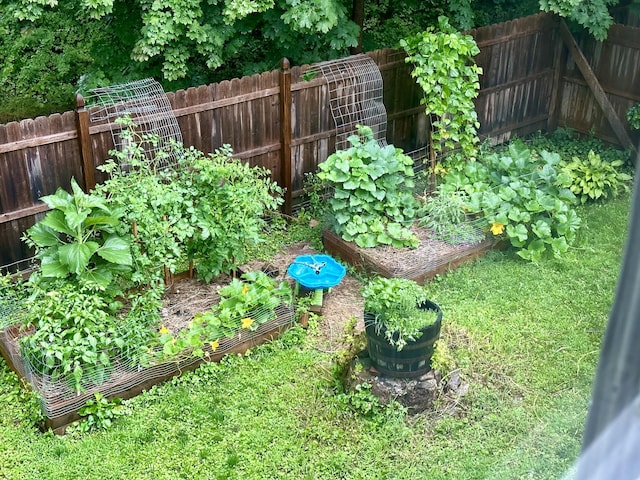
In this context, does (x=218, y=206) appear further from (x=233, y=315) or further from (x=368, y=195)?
(x=368, y=195)

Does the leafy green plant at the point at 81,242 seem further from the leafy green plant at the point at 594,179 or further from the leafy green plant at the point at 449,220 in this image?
the leafy green plant at the point at 594,179

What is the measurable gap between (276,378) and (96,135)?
2.40 metres

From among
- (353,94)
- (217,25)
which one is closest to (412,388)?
(353,94)

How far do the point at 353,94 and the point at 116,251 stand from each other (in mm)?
3075

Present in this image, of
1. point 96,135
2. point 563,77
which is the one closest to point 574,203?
point 563,77

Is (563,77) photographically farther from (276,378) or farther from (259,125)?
(276,378)

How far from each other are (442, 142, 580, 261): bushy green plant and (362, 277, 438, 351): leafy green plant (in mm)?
1906

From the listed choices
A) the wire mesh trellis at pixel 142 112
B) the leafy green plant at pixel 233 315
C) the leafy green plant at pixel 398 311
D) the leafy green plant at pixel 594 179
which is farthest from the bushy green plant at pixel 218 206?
the leafy green plant at pixel 594 179

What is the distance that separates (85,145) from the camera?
5699 mm

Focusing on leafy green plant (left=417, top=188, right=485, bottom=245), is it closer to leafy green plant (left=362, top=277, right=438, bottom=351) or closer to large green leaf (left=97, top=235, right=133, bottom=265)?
leafy green plant (left=362, top=277, right=438, bottom=351)

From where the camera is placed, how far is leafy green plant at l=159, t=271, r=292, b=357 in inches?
199

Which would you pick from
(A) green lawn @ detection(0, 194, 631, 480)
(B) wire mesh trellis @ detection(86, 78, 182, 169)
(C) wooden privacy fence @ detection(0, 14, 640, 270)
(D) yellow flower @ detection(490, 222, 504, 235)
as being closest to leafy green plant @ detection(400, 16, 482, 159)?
(C) wooden privacy fence @ detection(0, 14, 640, 270)

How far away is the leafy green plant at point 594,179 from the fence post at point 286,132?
2.80 m

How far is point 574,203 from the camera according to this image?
7.21 m
